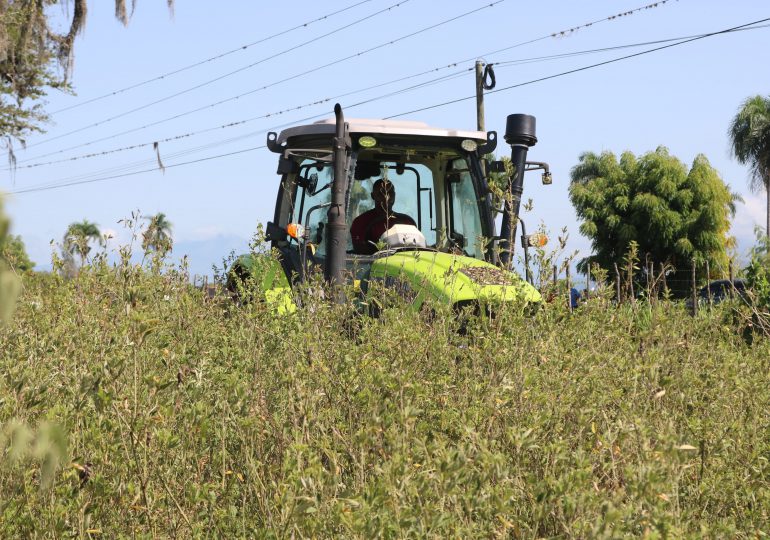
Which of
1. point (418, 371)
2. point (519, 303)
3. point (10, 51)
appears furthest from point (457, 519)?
point (10, 51)

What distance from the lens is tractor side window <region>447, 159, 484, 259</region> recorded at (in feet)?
29.3

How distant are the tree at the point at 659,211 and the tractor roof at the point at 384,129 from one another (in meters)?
36.6

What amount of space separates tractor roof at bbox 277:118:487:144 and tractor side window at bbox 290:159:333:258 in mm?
320

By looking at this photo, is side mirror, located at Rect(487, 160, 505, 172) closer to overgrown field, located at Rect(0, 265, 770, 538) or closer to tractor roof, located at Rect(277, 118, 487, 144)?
tractor roof, located at Rect(277, 118, 487, 144)

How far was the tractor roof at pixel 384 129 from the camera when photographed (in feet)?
27.3

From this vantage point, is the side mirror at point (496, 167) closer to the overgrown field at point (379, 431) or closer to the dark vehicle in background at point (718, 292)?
the dark vehicle in background at point (718, 292)

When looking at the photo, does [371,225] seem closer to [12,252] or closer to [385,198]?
[385,198]

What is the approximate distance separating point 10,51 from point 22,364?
27.8m

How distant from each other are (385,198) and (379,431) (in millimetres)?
5424

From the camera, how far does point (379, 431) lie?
9.14 feet

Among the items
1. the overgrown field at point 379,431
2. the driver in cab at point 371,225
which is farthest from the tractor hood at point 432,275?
the overgrown field at point 379,431

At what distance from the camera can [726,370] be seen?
4824 mm

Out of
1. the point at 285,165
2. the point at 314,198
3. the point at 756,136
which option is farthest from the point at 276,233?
the point at 756,136

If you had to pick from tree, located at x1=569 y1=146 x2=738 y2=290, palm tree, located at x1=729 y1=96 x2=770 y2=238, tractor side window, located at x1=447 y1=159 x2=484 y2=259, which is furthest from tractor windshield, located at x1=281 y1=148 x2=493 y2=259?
palm tree, located at x1=729 y1=96 x2=770 y2=238
